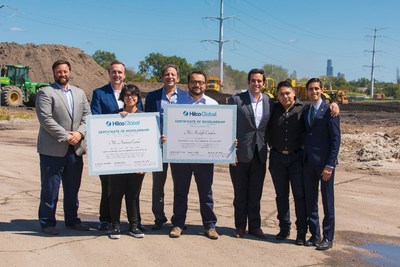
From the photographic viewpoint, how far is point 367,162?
15.3m

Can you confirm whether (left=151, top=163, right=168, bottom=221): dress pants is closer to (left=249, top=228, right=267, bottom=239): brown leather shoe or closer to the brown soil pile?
(left=249, top=228, right=267, bottom=239): brown leather shoe

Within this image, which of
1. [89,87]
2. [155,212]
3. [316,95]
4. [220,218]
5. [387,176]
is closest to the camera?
[316,95]

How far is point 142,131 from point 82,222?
1.89 meters

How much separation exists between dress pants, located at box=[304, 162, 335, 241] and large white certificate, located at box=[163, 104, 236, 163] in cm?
100

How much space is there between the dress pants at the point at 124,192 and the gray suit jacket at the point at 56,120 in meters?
0.66

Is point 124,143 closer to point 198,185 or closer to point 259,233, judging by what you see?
point 198,185

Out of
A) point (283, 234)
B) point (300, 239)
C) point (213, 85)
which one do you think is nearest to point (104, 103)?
point (283, 234)

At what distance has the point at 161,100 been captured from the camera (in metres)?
7.07

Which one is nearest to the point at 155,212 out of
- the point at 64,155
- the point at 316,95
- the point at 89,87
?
the point at 64,155

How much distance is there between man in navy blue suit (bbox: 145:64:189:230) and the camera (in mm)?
6938

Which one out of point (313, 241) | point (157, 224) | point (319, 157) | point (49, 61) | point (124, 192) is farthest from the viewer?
point (49, 61)

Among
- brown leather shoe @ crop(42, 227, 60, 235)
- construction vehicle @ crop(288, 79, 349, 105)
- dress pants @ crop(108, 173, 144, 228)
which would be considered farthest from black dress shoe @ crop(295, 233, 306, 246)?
construction vehicle @ crop(288, 79, 349, 105)

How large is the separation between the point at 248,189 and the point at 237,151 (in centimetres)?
57

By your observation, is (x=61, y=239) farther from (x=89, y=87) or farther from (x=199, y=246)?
(x=89, y=87)
